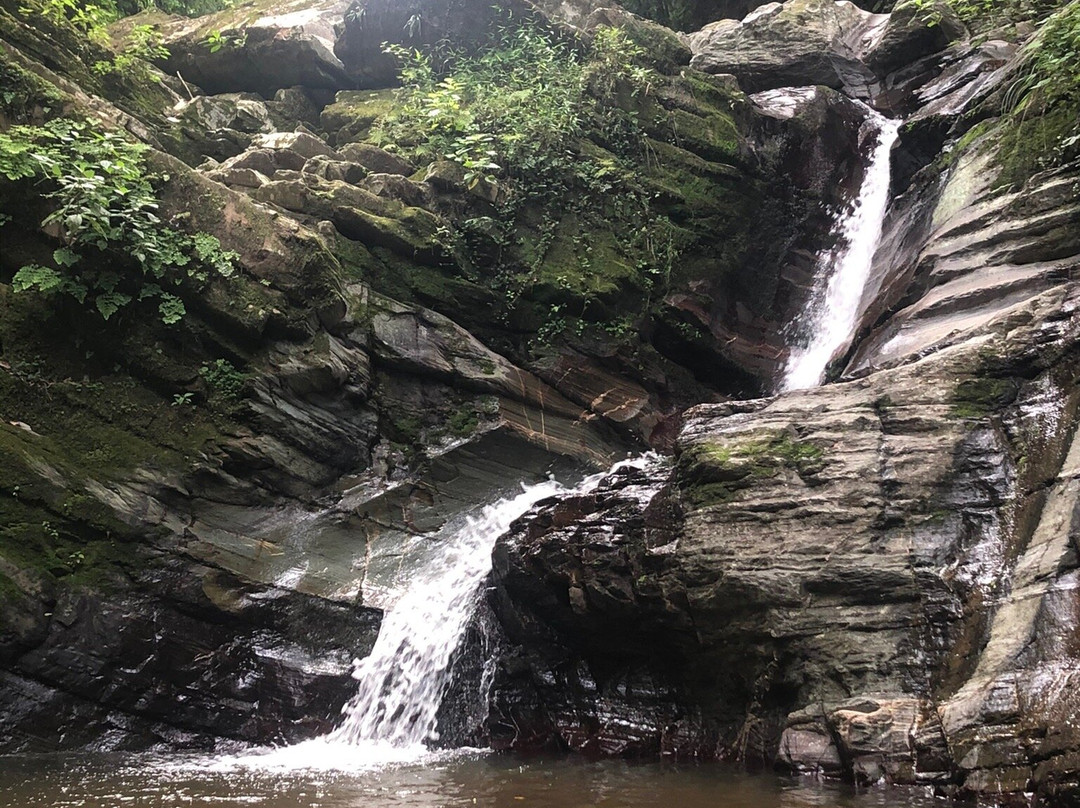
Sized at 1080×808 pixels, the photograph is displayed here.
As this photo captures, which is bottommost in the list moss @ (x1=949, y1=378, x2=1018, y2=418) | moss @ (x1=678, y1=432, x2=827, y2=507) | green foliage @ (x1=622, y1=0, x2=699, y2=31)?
moss @ (x1=678, y1=432, x2=827, y2=507)

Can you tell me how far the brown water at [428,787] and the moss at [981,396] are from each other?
3341 mm

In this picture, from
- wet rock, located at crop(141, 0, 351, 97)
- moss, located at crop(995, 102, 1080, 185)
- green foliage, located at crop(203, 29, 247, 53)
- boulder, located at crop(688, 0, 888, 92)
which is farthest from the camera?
boulder, located at crop(688, 0, 888, 92)

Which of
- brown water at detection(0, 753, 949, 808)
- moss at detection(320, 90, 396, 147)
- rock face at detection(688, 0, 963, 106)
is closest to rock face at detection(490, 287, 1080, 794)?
brown water at detection(0, 753, 949, 808)

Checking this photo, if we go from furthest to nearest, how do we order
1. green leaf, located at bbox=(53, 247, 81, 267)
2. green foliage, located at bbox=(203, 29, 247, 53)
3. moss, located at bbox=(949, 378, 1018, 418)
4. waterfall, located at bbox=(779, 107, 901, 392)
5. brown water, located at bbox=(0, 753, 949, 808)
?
green foliage, located at bbox=(203, 29, 247, 53) < waterfall, located at bbox=(779, 107, 901, 392) < green leaf, located at bbox=(53, 247, 81, 267) < moss, located at bbox=(949, 378, 1018, 418) < brown water, located at bbox=(0, 753, 949, 808)

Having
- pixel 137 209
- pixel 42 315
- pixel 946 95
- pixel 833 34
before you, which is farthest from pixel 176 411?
pixel 833 34

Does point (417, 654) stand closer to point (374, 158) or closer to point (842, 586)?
point (842, 586)

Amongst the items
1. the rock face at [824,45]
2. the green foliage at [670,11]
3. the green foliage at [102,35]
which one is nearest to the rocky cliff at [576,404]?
the rock face at [824,45]

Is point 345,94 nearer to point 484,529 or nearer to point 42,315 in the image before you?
point 42,315

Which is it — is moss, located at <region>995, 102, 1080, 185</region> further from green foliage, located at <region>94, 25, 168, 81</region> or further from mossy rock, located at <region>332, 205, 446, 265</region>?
green foliage, located at <region>94, 25, 168, 81</region>

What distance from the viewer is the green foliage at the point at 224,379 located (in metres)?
9.45

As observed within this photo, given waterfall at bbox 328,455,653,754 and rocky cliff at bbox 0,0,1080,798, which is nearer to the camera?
rocky cliff at bbox 0,0,1080,798

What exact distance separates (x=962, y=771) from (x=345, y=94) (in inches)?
663

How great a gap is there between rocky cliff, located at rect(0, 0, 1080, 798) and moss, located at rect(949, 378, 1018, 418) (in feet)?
0.09

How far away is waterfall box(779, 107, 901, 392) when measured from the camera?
41.4 feet
